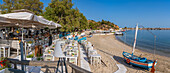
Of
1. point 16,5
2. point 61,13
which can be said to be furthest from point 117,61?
point 16,5

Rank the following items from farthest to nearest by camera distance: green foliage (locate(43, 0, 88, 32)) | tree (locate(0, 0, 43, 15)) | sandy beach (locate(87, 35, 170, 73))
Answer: tree (locate(0, 0, 43, 15)), green foliage (locate(43, 0, 88, 32)), sandy beach (locate(87, 35, 170, 73))

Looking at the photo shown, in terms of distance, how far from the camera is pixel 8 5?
61.0 feet

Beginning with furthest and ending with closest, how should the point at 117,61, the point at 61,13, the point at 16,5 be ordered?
the point at 61,13 < the point at 16,5 < the point at 117,61

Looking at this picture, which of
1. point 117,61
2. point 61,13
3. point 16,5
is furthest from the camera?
point 61,13

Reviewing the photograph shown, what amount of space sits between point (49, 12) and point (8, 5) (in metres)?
8.05

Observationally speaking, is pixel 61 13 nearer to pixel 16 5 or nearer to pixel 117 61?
pixel 16 5

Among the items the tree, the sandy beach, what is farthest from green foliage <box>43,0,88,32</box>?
the sandy beach

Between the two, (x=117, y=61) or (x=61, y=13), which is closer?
(x=117, y=61)

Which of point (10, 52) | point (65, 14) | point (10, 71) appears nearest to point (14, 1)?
point (65, 14)

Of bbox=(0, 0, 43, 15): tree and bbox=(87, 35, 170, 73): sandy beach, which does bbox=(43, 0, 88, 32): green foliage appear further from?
bbox=(87, 35, 170, 73): sandy beach

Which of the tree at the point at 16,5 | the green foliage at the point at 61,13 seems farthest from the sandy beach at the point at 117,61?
the tree at the point at 16,5

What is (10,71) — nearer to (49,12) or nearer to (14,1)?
(49,12)

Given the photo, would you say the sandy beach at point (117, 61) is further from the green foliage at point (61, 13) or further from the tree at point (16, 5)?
the tree at point (16, 5)

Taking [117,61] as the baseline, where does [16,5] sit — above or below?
above
